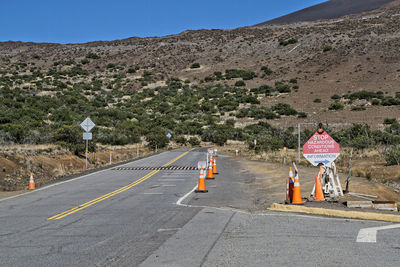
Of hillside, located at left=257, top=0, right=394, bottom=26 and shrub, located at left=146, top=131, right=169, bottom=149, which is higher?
hillside, located at left=257, top=0, right=394, bottom=26

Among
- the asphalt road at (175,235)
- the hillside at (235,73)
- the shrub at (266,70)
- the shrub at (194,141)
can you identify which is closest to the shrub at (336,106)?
the hillside at (235,73)

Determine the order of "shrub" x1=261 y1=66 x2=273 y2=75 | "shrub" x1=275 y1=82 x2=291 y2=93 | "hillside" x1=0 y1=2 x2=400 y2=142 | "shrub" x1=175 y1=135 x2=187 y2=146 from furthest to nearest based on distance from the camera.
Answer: "shrub" x1=261 y1=66 x2=273 y2=75 < "shrub" x1=275 y1=82 x2=291 y2=93 < "hillside" x1=0 y1=2 x2=400 y2=142 < "shrub" x1=175 y1=135 x2=187 y2=146

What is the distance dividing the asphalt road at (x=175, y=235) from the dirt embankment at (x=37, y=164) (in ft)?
24.5

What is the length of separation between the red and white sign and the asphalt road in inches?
91.0

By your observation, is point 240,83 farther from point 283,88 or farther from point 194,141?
point 194,141

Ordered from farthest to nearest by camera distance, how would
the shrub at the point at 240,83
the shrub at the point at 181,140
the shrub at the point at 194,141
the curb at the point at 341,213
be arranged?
1. the shrub at the point at 240,83
2. the shrub at the point at 181,140
3. the shrub at the point at 194,141
4. the curb at the point at 341,213

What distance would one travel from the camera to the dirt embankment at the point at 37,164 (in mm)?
21783

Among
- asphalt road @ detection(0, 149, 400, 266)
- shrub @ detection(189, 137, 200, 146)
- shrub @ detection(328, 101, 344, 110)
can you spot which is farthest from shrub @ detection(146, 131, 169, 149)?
asphalt road @ detection(0, 149, 400, 266)

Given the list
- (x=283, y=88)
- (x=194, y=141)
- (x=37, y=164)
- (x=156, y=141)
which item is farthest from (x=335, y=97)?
(x=37, y=164)

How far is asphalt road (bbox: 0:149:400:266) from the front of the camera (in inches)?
268

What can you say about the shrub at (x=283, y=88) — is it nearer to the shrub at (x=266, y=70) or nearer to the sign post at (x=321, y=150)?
the shrub at (x=266, y=70)

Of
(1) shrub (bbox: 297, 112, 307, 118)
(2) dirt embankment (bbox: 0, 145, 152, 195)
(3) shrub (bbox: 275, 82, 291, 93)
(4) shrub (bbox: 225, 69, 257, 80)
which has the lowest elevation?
(2) dirt embankment (bbox: 0, 145, 152, 195)

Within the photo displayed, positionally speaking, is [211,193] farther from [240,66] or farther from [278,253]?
[240,66]

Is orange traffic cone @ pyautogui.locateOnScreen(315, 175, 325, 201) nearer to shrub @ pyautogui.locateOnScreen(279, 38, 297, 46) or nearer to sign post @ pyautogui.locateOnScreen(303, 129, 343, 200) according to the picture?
sign post @ pyautogui.locateOnScreen(303, 129, 343, 200)
